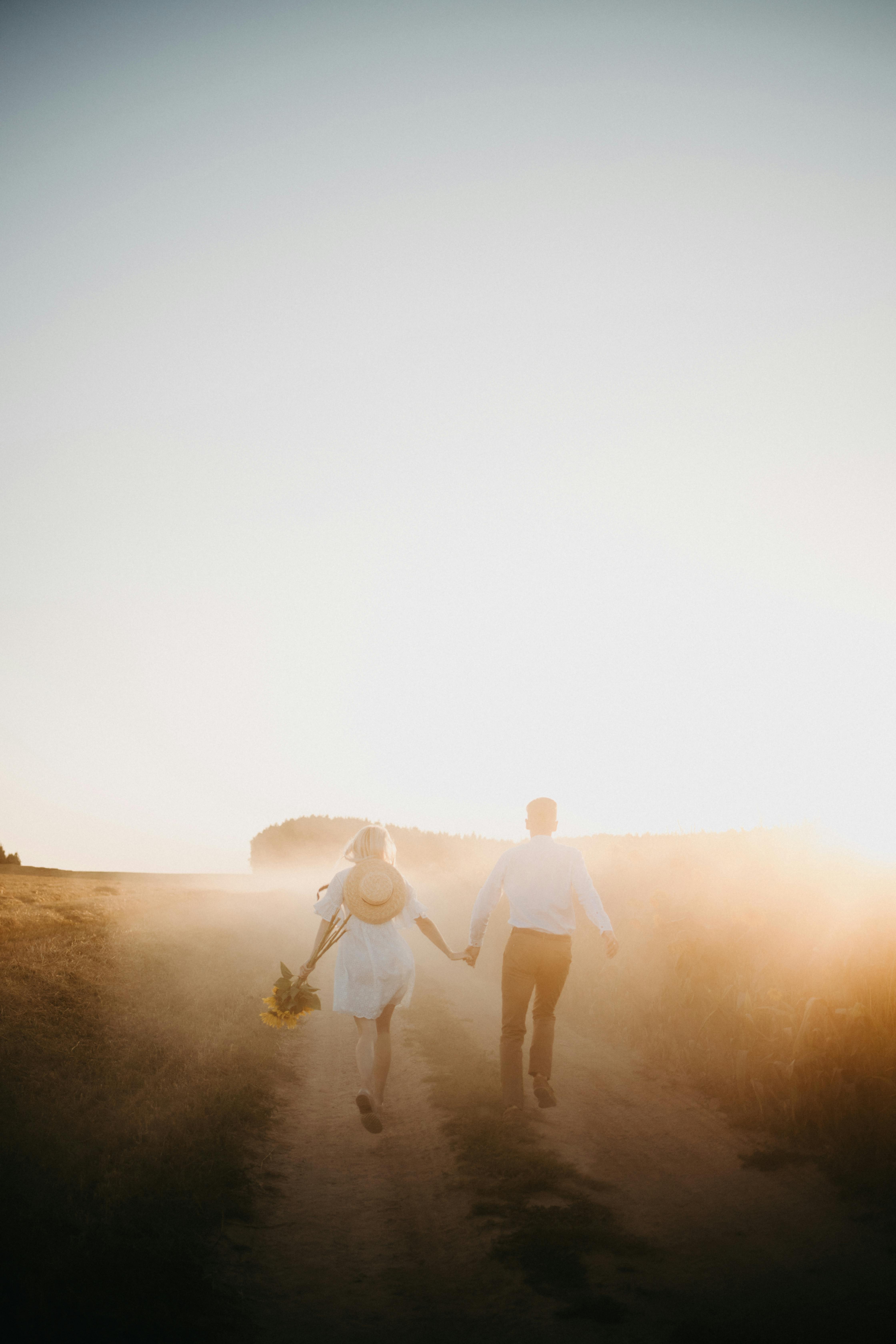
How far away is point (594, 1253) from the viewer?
4.22 meters

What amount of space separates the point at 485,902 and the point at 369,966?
145 centimetres

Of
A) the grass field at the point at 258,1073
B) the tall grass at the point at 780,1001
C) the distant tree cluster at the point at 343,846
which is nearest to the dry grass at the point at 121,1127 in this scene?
the grass field at the point at 258,1073

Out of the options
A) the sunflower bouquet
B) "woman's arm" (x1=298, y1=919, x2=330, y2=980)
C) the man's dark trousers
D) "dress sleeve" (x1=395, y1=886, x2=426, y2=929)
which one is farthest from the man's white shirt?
the sunflower bouquet

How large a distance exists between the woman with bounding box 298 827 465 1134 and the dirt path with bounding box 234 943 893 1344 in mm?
707

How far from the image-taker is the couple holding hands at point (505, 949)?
22.3ft

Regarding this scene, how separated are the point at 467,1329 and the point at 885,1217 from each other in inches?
118

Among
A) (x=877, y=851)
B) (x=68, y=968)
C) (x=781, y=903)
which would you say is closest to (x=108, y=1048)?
(x=68, y=968)

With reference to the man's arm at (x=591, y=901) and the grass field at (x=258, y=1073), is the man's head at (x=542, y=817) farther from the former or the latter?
the grass field at (x=258, y=1073)

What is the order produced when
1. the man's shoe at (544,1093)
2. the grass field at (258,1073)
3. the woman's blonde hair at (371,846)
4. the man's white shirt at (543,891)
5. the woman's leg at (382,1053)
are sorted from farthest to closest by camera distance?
the woman's blonde hair at (371,846), the man's white shirt at (543,891), the woman's leg at (382,1053), the man's shoe at (544,1093), the grass field at (258,1073)

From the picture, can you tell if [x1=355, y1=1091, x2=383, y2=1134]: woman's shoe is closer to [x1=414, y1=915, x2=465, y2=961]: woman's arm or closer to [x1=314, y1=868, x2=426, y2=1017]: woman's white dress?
[x1=314, y1=868, x2=426, y2=1017]: woman's white dress

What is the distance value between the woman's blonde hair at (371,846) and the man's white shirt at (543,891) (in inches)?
44.6

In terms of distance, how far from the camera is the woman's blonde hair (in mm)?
7410

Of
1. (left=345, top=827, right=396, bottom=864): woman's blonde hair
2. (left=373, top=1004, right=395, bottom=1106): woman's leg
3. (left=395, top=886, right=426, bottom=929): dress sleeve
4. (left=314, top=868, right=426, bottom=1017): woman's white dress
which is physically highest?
(left=345, top=827, right=396, bottom=864): woman's blonde hair

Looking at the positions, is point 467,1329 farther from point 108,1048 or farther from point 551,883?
point 108,1048
